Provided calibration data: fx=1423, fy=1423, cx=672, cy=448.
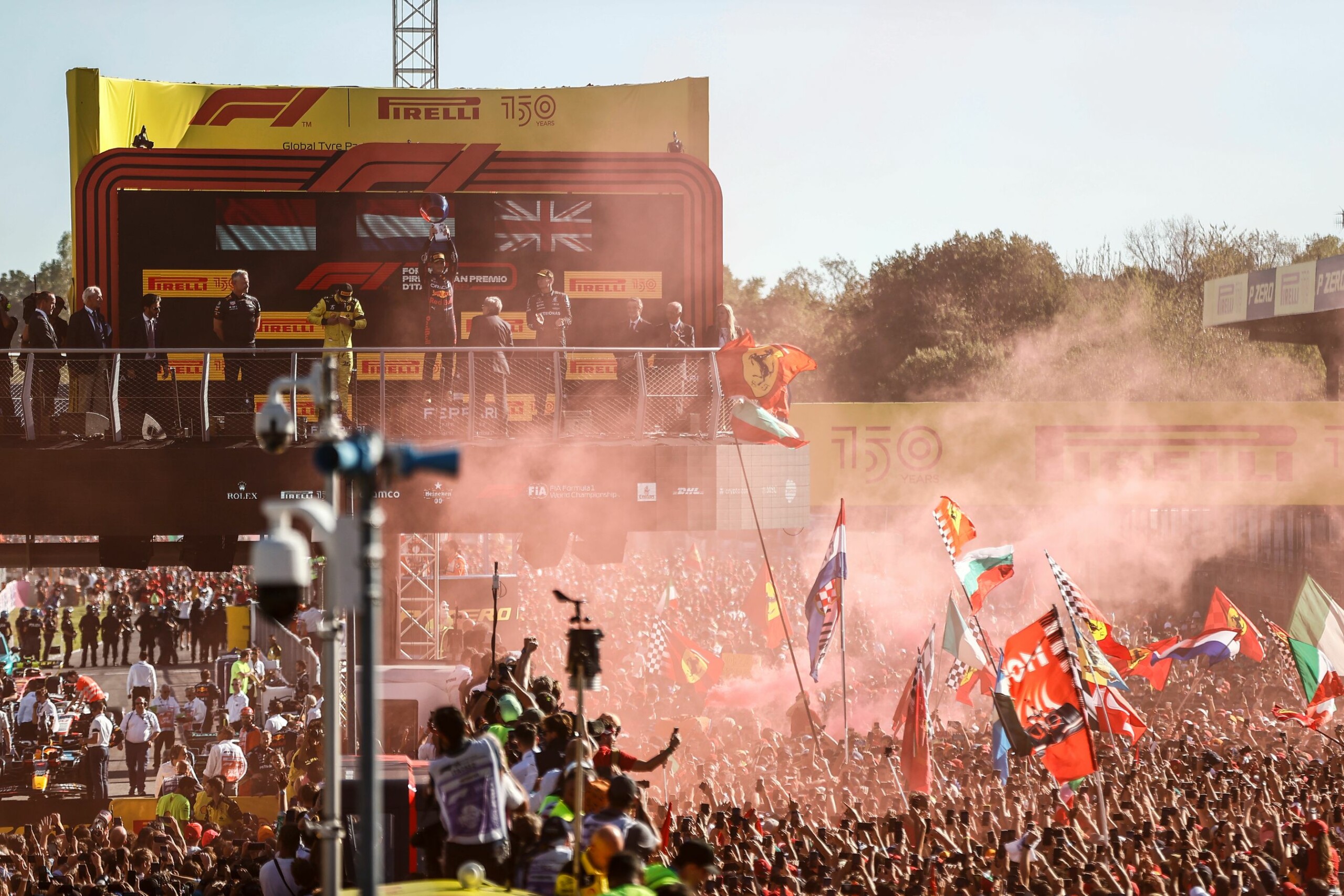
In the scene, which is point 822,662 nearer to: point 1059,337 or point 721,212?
point 721,212

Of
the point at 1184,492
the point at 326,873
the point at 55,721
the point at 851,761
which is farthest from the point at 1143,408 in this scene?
the point at 326,873

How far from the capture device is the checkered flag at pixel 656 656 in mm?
22188

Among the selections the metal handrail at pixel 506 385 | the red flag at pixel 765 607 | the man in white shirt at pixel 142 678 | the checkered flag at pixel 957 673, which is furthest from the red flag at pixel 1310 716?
the man in white shirt at pixel 142 678

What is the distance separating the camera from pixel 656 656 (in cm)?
2262

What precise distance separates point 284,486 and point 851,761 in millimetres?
7221

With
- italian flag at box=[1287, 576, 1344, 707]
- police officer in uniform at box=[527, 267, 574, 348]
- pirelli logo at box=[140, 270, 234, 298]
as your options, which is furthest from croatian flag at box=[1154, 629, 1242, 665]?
pirelli logo at box=[140, 270, 234, 298]

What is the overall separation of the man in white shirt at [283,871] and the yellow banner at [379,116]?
43.6 feet

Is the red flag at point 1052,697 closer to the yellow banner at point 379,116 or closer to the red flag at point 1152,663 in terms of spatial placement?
the red flag at point 1152,663

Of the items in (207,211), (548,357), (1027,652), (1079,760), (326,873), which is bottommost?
(1079,760)

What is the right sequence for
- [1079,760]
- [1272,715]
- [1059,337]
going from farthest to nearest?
[1059,337] → [1272,715] → [1079,760]

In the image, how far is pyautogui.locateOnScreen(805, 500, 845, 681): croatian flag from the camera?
17703 millimetres

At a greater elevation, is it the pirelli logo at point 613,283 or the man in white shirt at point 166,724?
the pirelli logo at point 613,283

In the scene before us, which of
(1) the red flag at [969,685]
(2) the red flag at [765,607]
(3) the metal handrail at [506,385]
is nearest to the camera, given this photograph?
(3) the metal handrail at [506,385]

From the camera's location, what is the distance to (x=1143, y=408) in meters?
26.1
